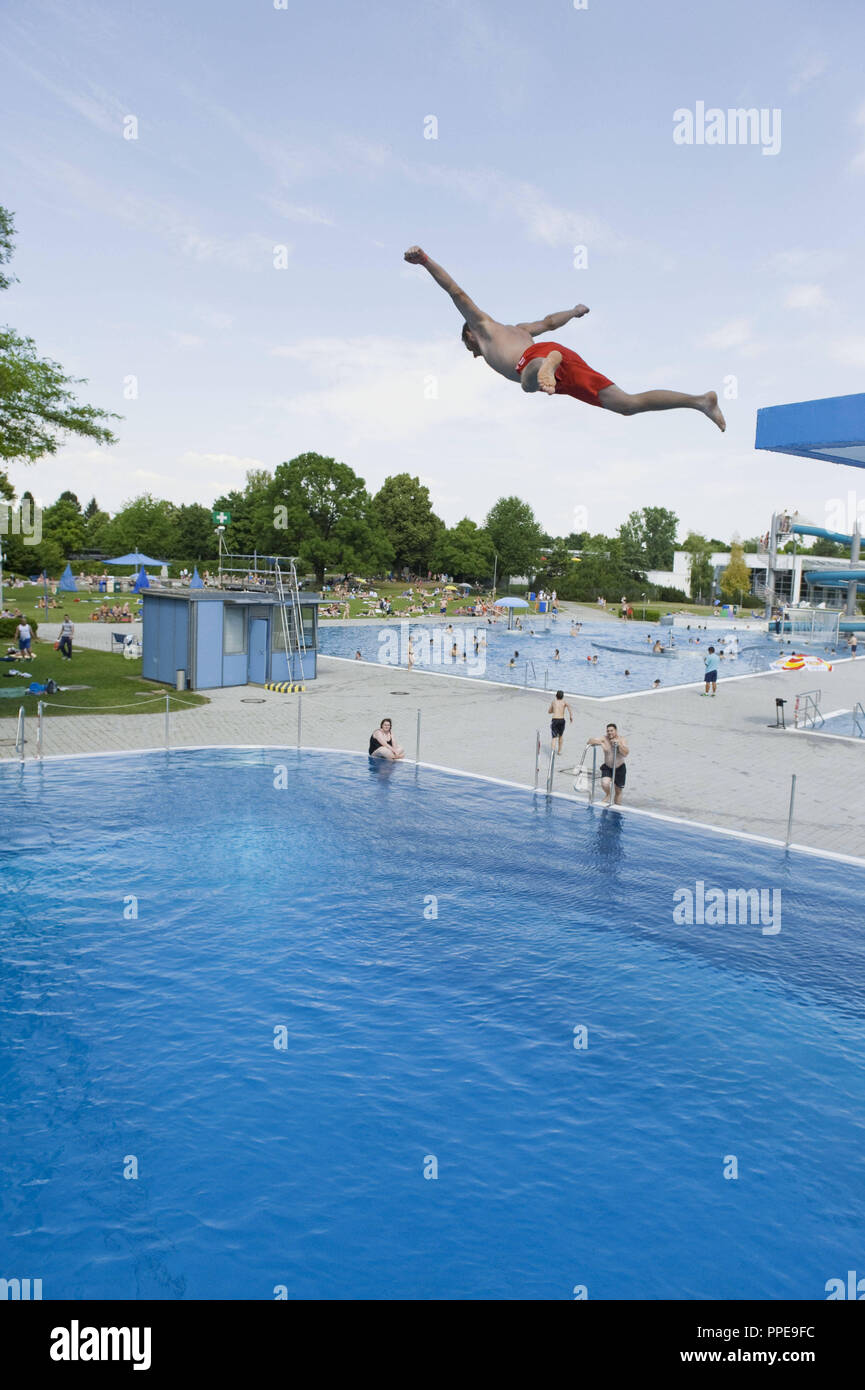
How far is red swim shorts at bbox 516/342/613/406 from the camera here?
7.40 m

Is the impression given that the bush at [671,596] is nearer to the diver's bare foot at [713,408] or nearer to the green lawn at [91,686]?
the green lawn at [91,686]

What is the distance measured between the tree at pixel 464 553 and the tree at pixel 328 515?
2063cm

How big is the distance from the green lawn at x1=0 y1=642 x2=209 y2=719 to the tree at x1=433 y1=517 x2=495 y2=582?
82.9 metres

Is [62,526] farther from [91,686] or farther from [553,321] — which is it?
[553,321]

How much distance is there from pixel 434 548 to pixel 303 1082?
114 meters

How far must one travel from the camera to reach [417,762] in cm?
2214

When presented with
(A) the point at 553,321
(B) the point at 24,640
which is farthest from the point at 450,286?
(B) the point at 24,640

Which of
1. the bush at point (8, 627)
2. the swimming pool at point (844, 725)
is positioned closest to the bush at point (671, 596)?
the swimming pool at point (844, 725)

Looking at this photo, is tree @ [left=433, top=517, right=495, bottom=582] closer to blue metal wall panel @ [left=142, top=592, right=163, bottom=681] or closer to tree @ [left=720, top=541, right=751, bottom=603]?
tree @ [left=720, top=541, right=751, bottom=603]

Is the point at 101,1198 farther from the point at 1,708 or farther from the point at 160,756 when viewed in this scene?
the point at 1,708

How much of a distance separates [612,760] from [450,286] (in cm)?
1313

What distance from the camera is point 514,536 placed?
4801 inches

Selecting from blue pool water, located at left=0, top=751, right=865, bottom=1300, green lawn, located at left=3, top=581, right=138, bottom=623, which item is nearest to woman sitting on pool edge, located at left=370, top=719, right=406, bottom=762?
blue pool water, located at left=0, top=751, right=865, bottom=1300
